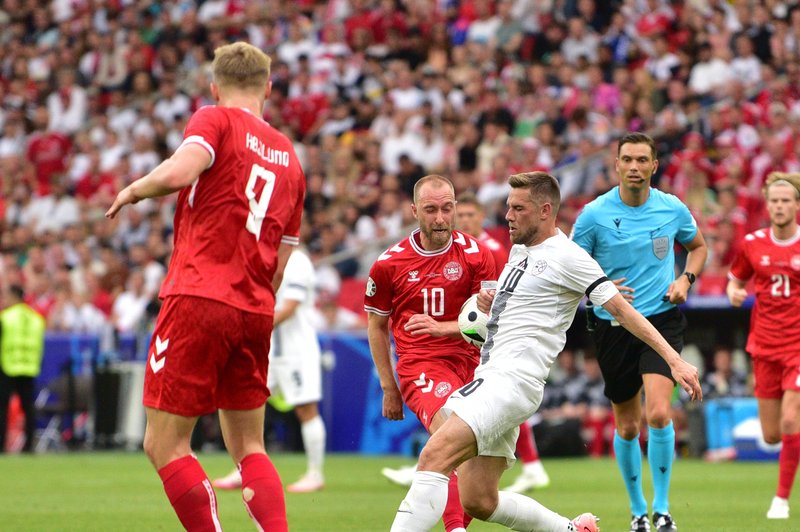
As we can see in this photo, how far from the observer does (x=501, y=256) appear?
37.5 ft

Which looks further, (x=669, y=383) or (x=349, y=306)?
(x=349, y=306)

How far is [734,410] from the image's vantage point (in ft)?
56.5

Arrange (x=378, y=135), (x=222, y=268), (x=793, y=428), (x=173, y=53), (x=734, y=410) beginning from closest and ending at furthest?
(x=222, y=268) → (x=793, y=428) → (x=734, y=410) → (x=378, y=135) → (x=173, y=53)

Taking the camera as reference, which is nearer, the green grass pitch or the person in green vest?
the green grass pitch

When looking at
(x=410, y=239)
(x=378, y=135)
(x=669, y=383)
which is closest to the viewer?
(x=410, y=239)

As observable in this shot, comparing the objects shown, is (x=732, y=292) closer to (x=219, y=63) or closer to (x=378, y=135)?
(x=219, y=63)

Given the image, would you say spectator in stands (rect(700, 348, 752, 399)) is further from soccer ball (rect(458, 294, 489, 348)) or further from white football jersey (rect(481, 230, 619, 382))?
white football jersey (rect(481, 230, 619, 382))

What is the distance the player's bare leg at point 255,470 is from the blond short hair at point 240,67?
1.62 metres

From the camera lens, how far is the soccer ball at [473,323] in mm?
7574

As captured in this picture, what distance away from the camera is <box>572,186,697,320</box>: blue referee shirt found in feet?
30.8

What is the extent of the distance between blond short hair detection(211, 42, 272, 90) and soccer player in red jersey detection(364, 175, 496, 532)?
1858 millimetres

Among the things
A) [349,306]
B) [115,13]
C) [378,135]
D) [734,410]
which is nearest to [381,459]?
[349,306]

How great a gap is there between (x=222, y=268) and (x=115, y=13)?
24175 mm

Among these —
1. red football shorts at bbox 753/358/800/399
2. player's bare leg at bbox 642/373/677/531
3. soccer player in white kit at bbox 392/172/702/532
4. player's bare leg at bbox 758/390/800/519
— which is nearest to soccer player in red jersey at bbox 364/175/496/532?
soccer player in white kit at bbox 392/172/702/532
